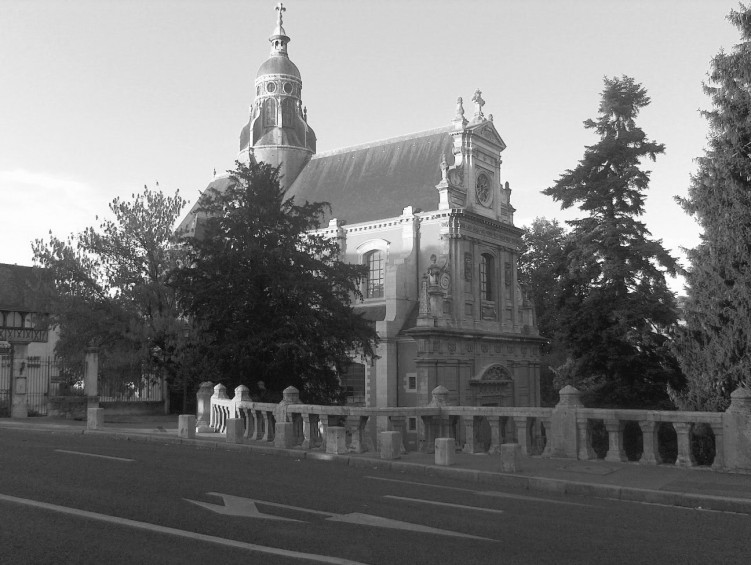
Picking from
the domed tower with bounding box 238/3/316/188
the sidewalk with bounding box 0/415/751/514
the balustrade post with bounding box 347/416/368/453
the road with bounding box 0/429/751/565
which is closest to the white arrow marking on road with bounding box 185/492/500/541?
the road with bounding box 0/429/751/565

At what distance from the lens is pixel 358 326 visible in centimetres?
2656

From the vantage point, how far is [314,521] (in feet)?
27.6

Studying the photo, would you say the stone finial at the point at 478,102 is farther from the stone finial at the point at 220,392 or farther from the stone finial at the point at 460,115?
the stone finial at the point at 220,392

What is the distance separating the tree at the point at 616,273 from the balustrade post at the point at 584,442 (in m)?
16.2

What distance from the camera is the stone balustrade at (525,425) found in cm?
1294

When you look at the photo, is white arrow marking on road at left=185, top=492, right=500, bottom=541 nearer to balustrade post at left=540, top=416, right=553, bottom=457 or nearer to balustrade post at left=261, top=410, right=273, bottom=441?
balustrade post at left=540, top=416, right=553, bottom=457

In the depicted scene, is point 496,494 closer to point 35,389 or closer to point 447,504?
point 447,504

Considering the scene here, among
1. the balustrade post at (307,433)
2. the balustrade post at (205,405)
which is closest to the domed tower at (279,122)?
the balustrade post at (205,405)

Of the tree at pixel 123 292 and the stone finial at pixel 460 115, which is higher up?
the stone finial at pixel 460 115

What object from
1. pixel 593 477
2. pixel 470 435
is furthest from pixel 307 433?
pixel 593 477

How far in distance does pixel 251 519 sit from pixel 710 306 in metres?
16.5

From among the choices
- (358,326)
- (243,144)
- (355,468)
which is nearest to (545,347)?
(243,144)

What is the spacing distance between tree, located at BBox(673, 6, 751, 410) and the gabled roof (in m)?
19.4

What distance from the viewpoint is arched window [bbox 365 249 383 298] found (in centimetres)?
4103
